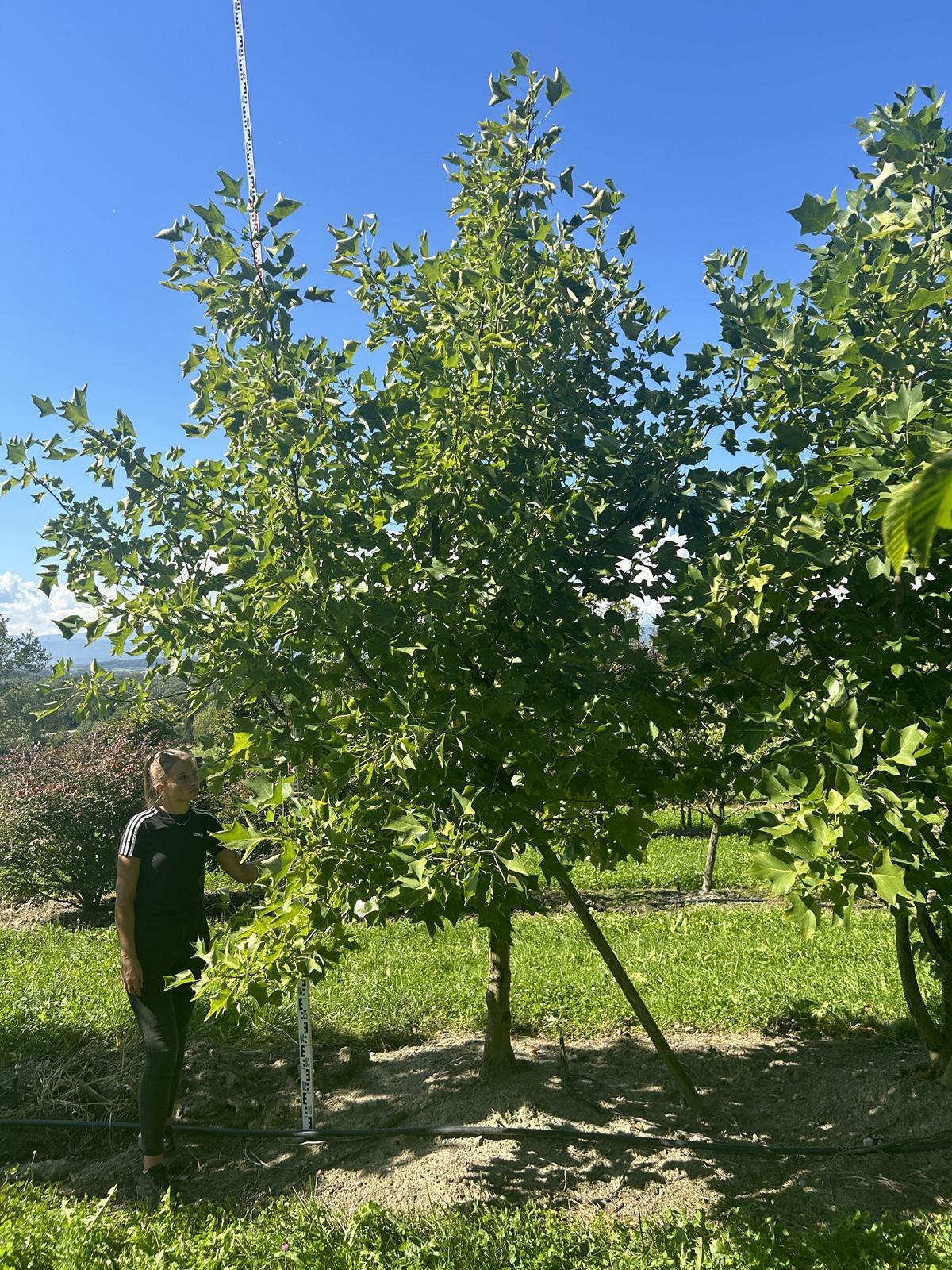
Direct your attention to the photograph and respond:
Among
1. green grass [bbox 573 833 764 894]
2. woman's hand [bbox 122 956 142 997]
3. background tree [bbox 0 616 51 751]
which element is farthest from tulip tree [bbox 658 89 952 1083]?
background tree [bbox 0 616 51 751]

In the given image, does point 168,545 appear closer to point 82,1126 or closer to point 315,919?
point 315,919

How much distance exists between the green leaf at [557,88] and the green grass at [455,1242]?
3.84m

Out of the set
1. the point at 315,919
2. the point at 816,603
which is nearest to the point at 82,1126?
the point at 315,919

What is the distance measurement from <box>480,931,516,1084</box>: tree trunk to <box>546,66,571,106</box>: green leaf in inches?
133

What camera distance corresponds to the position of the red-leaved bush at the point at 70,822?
32.7ft

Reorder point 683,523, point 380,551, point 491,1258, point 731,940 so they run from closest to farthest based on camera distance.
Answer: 1. point 491,1258
2. point 380,551
3. point 683,523
4. point 731,940

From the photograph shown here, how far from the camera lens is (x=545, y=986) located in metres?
5.68

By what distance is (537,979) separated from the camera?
19.3 feet

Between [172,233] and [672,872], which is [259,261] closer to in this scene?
[172,233]

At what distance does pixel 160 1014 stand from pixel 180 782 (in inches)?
37.0

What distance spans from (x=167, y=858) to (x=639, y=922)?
19.0 feet

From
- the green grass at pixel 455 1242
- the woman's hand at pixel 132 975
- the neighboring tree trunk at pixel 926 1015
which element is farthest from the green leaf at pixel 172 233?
the neighboring tree trunk at pixel 926 1015

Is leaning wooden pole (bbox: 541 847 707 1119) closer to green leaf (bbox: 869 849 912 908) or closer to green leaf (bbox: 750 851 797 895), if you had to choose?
green leaf (bbox: 750 851 797 895)

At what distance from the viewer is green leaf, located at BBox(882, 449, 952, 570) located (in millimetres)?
637
